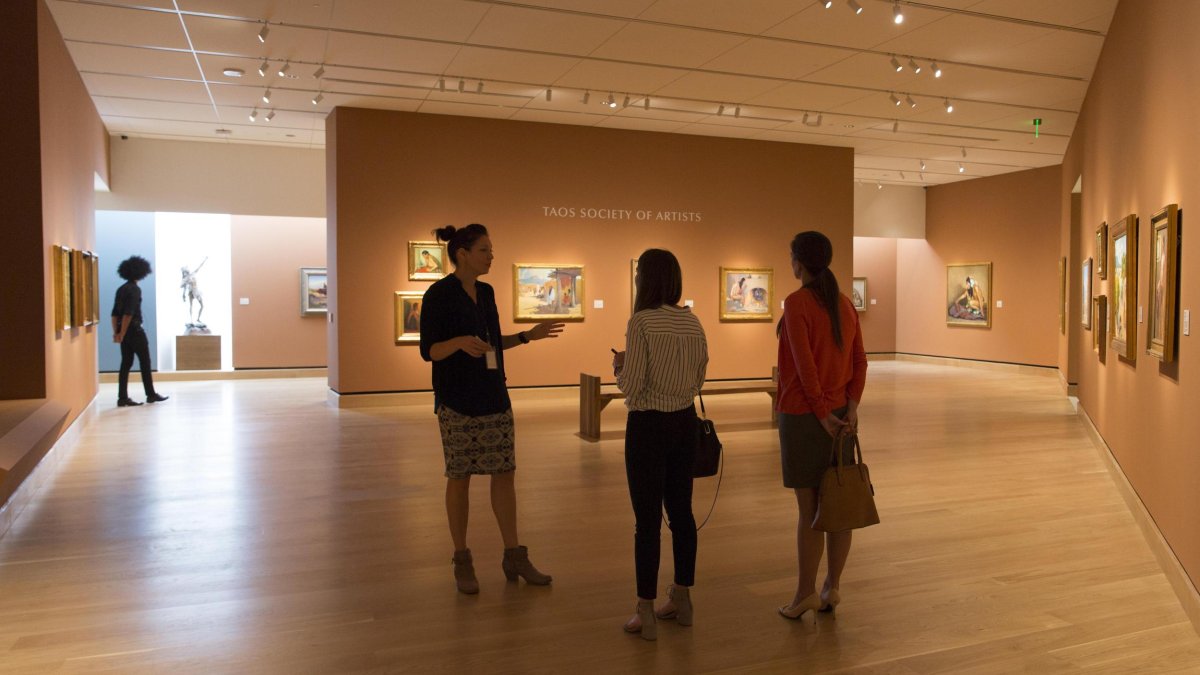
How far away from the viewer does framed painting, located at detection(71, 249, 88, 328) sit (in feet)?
34.6

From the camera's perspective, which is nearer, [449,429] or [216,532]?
[449,429]

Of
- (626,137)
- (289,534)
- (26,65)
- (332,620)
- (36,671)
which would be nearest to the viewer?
(36,671)

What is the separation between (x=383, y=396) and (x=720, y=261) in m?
6.49

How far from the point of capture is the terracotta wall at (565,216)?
14.1 metres

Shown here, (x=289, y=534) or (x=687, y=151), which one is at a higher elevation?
(x=687, y=151)

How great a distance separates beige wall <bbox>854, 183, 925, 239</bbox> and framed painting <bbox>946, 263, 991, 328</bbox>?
145 cm

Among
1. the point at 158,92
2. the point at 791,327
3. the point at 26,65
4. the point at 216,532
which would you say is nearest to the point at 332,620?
the point at 216,532

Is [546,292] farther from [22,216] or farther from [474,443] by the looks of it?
[474,443]

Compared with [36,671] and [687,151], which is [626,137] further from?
[36,671]

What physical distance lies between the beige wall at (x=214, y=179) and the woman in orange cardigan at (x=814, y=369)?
48.7 ft

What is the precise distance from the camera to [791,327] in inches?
172

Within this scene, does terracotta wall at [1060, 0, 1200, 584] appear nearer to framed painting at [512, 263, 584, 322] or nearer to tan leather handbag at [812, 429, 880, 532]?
tan leather handbag at [812, 429, 880, 532]

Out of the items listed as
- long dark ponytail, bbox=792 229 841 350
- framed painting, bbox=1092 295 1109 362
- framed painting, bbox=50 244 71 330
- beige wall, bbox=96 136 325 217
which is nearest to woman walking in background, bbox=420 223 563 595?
long dark ponytail, bbox=792 229 841 350

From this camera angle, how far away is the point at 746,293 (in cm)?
1681
